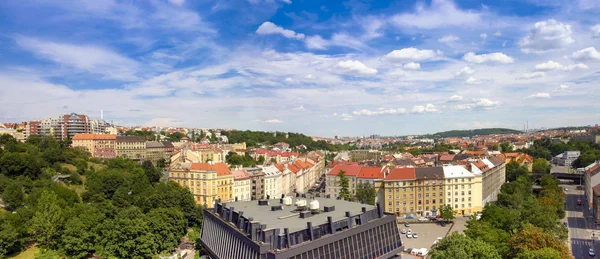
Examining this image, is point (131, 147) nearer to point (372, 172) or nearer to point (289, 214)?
point (372, 172)

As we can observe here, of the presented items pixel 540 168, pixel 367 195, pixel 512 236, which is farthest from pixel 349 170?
pixel 540 168

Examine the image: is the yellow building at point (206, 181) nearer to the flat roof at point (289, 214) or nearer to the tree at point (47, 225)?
the tree at point (47, 225)

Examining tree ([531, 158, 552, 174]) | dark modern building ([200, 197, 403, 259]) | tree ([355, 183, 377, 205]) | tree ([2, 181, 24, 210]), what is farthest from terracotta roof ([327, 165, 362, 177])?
tree ([531, 158, 552, 174])

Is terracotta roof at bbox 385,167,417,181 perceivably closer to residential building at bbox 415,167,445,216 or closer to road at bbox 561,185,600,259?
residential building at bbox 415,167,445,216

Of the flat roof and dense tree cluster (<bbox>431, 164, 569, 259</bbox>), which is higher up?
the flat roof

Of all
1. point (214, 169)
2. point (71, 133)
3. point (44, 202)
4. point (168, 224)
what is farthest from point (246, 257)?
point (71, 133)

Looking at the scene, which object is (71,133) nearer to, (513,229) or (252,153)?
(252,153)
